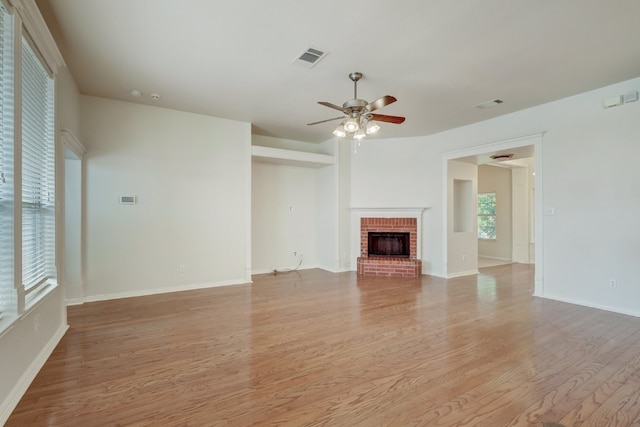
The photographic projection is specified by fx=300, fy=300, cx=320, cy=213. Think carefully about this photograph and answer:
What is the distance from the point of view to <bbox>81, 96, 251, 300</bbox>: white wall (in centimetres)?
435

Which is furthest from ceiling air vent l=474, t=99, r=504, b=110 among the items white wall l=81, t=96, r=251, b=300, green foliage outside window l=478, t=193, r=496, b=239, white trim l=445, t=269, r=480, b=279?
green foliage outside window l=478, t=193, r=496, b=239

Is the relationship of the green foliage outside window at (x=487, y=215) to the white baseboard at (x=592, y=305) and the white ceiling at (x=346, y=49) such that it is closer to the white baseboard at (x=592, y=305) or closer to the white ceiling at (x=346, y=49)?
the white baseboard at (x=592, y=305)

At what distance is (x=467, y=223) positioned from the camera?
6.56m

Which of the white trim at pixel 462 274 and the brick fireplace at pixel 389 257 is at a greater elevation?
the brick fireplace at pixel 389 257

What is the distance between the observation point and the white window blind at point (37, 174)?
7.87ft

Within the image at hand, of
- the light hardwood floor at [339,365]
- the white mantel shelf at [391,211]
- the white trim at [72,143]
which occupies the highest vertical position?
the white trim at [72,143]

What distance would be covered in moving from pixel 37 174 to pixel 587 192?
6.26 m

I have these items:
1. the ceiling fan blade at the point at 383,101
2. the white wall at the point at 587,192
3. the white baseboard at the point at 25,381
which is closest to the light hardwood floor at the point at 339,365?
the white baseboard at the point at 25,381

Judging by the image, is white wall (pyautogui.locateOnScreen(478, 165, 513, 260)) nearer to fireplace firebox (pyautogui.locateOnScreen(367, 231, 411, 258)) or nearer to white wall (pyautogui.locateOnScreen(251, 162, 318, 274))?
fireplace firebox (pyautogui.locateOnScreen(367, 231, 411, 258))

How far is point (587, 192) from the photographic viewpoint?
4.06m

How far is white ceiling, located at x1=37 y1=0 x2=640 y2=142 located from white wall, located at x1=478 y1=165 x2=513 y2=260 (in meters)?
4.22

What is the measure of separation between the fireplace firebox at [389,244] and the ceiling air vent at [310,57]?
4.03 metres

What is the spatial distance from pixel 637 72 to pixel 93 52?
608cm

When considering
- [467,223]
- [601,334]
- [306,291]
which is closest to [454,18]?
[601,334]
